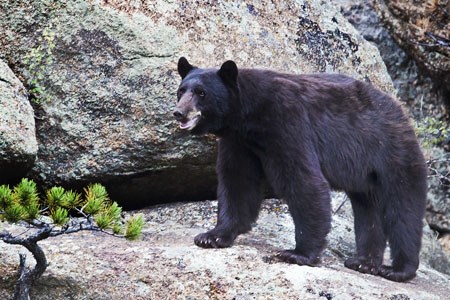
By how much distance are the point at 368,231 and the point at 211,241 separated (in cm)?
169

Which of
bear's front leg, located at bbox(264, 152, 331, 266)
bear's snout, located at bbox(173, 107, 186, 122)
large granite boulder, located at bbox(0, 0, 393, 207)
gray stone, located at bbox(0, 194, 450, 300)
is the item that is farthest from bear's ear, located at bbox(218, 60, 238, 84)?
gray stone, located at bbox(0, 194, 450, 300)

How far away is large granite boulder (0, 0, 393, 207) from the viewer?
852 centimetres

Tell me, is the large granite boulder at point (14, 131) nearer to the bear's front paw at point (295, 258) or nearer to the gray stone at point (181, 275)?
the gray stone at point (181, 275)

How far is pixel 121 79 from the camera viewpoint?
28.3 ft

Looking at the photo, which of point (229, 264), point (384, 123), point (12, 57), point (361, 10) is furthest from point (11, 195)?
point (361, 10)

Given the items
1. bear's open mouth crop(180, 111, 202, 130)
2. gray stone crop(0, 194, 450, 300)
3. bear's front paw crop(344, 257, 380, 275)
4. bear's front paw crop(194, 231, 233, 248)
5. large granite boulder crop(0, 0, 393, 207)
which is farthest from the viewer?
large granite boulder crop(0, 0, 393, 207)

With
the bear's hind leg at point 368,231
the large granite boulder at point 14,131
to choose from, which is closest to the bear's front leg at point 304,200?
the bear's hind leg at point 368,231

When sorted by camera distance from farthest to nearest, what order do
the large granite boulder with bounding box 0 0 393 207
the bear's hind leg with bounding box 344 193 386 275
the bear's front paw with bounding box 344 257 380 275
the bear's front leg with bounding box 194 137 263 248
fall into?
the large granite boulder with bounding box 0 0 393 207, the bear's hind leg with bounding box 344 193 386 275, the bear's front paw with bounding box 344 257 380 275, the bear's front leg with bounding box 194 137 263 248

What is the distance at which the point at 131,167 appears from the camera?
8.55m

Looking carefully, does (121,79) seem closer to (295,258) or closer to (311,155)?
(311,155)

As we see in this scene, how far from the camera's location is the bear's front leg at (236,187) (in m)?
7.71

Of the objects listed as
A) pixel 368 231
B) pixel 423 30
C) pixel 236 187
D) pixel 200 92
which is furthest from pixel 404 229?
pixel 423 30

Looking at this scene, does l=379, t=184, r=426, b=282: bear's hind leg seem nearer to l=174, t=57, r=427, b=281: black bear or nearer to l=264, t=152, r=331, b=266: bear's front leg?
l=174, t=57, r=427, b=281: black bear

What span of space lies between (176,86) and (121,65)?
1.89 ft
